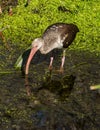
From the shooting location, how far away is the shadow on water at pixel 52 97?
29.2 ft

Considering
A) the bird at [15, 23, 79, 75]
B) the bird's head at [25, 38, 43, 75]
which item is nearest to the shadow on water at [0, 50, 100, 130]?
the bird's head at [25, 38, 43, 75]

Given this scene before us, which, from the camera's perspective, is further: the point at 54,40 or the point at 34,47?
the point at 54,40

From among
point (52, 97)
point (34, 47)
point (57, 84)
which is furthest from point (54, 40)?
point (52, 97)

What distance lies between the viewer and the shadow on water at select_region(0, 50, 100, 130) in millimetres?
8898

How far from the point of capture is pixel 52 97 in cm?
1019

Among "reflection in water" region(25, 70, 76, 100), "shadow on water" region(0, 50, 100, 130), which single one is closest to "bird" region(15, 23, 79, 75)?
"reflection in water" region(25, 70, 76, 100)

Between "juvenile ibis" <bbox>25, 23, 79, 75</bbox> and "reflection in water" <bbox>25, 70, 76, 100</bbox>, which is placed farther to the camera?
"juvenile ibis" <bbox>25, 23, 79, 75</bbox>

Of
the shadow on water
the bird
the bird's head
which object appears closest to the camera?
the shadow on water

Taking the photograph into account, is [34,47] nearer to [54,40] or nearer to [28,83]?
[54,40]

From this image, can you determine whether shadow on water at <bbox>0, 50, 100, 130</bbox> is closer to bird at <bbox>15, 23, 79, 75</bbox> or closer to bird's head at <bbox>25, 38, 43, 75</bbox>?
bird's head at <bbox>25, 38, 43, 75</bbox>

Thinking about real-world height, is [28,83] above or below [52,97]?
above

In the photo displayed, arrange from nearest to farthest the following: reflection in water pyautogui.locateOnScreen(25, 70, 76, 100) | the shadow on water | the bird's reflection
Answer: the shadow on water
the bird's reflection
reflection in water pyautogui.locateOnScreen(25, 70, 76, 100)

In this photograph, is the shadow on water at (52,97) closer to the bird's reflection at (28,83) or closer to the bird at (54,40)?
the bird's reflection at (28,83)

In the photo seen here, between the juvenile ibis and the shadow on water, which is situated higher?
the juvenile ibis
